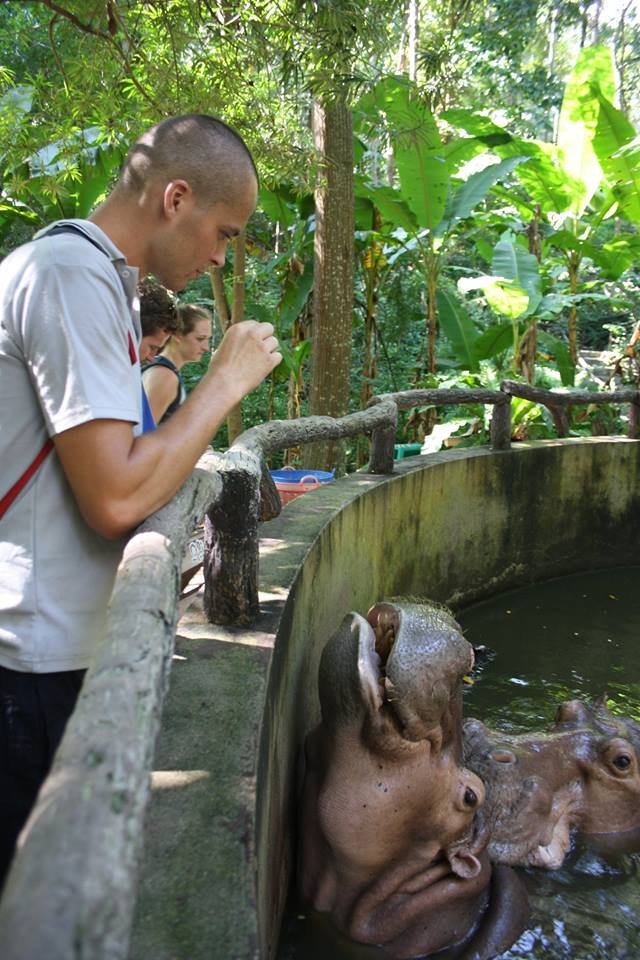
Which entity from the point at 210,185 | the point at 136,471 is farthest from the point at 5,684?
the point at 210,185

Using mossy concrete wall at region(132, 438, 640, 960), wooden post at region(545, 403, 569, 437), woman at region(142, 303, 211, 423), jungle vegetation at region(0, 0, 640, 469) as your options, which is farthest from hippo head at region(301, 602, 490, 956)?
wooden post at region(545, 403, 569, 437)

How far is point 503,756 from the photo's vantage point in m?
2.78

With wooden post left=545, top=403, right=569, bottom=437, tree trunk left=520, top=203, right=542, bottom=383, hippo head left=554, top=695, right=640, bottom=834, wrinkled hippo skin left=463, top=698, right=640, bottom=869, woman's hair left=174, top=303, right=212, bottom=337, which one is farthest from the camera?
tree trunk left=520, top=203, right=542, bottom=383

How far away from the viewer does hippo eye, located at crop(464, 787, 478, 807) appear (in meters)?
2.30

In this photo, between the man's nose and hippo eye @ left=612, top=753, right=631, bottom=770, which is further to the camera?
hippo eye @ left=612, top=753, right=631, bottom=770

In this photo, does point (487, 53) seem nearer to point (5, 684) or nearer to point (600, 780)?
point (600, 780)

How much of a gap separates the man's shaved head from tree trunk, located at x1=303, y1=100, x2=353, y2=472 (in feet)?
12.7

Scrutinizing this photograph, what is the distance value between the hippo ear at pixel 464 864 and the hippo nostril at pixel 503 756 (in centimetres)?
47

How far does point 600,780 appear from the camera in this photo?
2918mm

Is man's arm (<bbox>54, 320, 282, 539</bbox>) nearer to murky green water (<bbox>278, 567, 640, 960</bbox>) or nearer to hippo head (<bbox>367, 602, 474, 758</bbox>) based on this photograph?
hippo head (<bbox>367, 602, 474, 758</bbox>)

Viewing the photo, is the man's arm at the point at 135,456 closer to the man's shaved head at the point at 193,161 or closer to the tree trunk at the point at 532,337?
the man's shaved head at the point at 193,161

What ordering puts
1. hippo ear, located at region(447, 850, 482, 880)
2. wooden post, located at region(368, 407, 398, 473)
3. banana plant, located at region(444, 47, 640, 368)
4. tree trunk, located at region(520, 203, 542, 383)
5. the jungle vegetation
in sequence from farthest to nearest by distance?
tree trunk, located at region(520, 203, 542, 383)
banana plant, located at region(444, 47, 640, 368)
wooden post, located at region(368, 407, 398, 473)
the jungle vegetation
hippo ear, located at region(447, 850, 482, 880)

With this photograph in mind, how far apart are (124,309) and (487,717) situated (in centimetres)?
294

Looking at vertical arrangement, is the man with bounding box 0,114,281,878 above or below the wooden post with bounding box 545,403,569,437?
above
